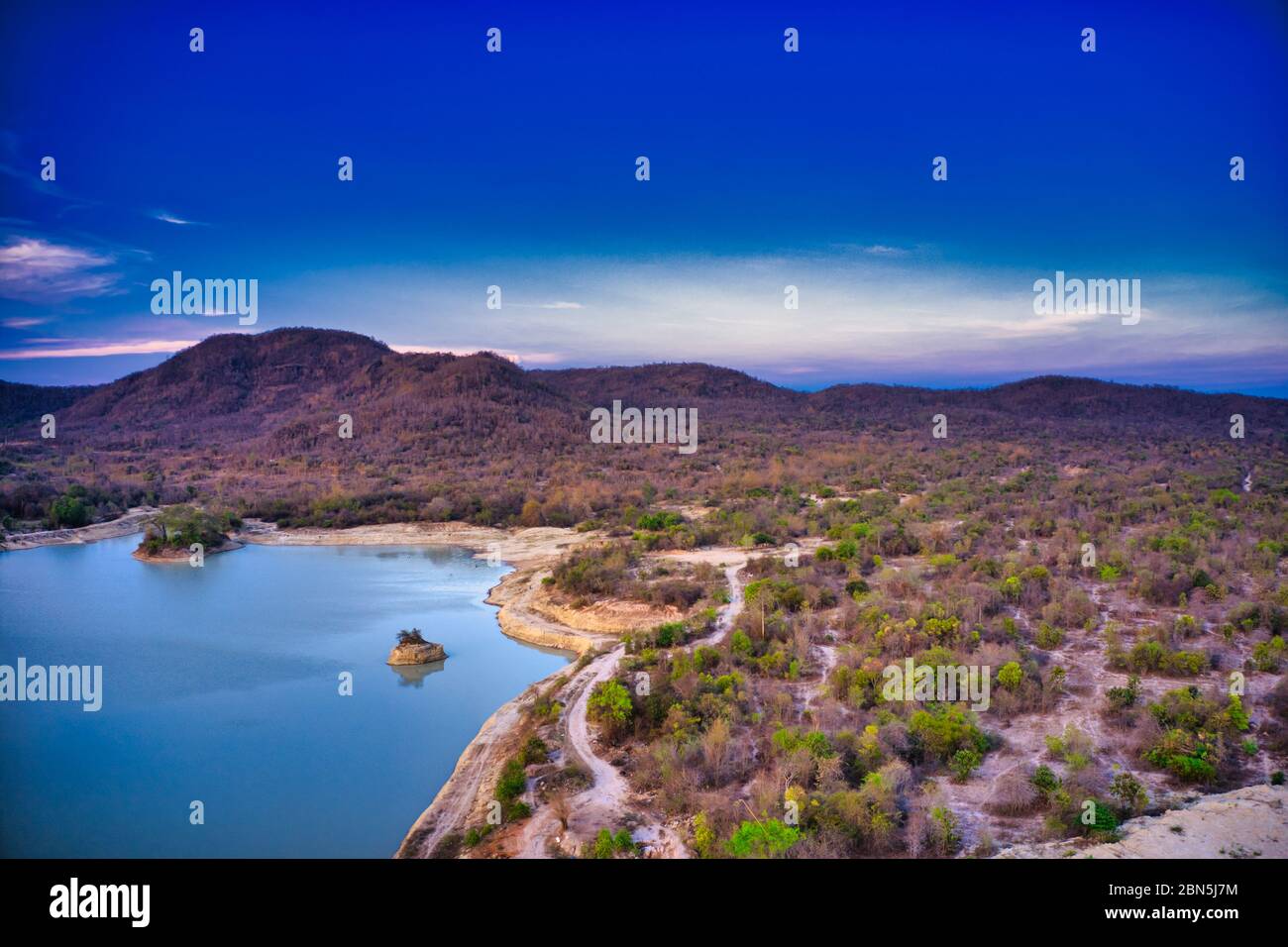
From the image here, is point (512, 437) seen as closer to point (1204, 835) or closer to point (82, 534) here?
point (82, 534)

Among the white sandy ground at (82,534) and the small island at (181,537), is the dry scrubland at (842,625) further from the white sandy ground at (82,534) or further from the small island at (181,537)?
the small island at (181,537)

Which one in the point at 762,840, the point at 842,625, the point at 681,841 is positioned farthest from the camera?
the point at 842,625

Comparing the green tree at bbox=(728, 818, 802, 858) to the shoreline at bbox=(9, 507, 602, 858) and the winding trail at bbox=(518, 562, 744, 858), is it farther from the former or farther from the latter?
the shoreline at bbox=(9, 507, 602, 858)

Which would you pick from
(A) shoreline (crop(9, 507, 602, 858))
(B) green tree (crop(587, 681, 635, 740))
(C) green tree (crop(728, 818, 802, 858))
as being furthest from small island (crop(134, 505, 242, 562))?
(C) green tree (crop(728, 818, 802, 858))

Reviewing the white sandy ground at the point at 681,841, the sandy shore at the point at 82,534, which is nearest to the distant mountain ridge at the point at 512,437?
the sandy shore at the point at 82,534

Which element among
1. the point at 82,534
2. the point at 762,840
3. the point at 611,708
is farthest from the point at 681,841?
the point at 82,534

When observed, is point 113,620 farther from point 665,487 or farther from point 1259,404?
point 1259,404

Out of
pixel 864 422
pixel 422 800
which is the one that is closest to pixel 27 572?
pixel 422 800
